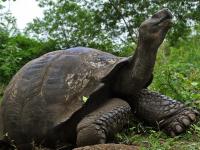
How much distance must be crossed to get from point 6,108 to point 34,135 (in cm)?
42

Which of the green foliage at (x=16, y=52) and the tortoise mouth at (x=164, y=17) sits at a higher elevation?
the tortoise mouth at (x=164, y=17)

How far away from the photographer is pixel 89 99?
387 cm

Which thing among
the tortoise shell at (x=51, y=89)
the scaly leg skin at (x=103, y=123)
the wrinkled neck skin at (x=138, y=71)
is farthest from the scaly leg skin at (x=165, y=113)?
the tortoise shell at (x=51, y=89)

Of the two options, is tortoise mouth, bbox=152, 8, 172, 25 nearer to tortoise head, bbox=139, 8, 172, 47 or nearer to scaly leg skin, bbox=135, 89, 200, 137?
tortoise head, bbox=139, 8, 172, 47

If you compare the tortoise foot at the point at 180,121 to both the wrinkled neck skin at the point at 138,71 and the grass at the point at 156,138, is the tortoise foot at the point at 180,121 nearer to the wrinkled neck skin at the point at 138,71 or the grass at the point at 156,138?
the grass at the point at 156,138

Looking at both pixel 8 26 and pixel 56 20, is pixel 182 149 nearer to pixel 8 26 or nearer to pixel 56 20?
pixel 8 26

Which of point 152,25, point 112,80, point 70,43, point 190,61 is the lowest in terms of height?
point 70,43

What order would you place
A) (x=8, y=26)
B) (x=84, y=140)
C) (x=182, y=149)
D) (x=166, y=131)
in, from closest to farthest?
1. (x=182, y=149)
2. (x=84, y=140)
3. (x=166, y=131)
4. (x=8, y=26)

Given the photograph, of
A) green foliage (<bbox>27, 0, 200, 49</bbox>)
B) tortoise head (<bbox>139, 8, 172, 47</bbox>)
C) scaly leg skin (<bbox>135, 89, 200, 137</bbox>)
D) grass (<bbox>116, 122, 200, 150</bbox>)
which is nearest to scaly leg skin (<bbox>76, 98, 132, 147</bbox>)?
grass (<bbox>116, 122, 200, 150</bbox>)

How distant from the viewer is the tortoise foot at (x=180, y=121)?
150 inches

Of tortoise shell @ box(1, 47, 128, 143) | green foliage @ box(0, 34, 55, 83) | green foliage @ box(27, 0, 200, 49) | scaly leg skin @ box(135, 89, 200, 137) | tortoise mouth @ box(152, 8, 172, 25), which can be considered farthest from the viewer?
green foliage @ box(27, 0, 200, 49)

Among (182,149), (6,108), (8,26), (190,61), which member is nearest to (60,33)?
(8,26)

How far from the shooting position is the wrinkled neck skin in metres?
3.79

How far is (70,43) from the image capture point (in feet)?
58.3
